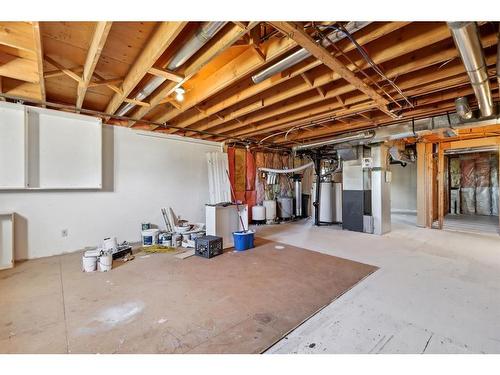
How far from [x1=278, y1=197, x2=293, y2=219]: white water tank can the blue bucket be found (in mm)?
3089

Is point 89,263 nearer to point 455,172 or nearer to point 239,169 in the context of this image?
point 239,169

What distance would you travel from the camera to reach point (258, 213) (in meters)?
6.22

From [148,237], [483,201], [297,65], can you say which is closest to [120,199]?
[148,237]

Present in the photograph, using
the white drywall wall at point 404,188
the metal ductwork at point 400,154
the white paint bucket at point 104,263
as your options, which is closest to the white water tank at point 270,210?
the metal ductwork at point 400,154

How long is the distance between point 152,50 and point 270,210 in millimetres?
5013

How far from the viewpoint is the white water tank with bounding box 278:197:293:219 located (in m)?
6.79

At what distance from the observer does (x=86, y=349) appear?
1458mm

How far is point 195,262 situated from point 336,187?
→ 465 centimetres

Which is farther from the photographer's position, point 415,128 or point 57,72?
point 415,128

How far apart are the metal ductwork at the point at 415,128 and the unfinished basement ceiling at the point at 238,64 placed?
0.56ft

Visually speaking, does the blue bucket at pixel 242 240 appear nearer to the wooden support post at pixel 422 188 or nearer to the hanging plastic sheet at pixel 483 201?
the wooden support post at pixel 422 188
